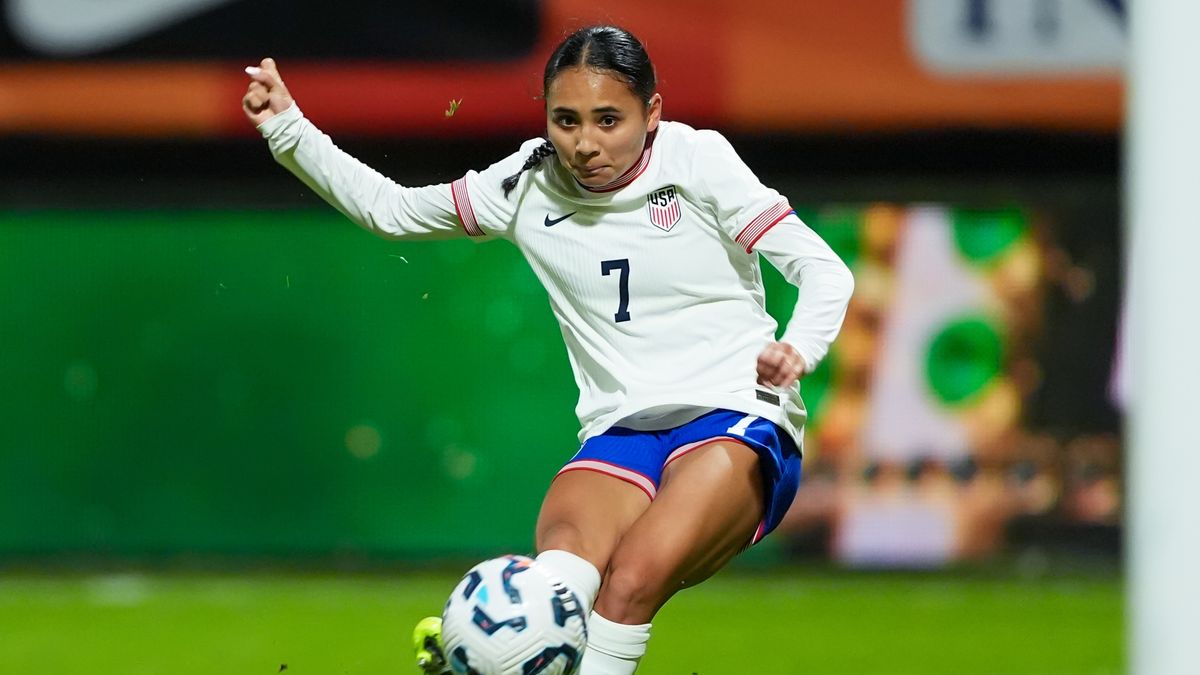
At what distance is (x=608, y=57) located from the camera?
167 inches

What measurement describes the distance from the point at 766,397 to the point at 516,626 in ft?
2.87

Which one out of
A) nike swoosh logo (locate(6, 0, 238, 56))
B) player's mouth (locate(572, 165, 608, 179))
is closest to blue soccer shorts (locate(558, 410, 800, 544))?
player's mouth (locate(572, 165, 608, 179))

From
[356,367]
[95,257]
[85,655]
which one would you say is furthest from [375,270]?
[85,655]

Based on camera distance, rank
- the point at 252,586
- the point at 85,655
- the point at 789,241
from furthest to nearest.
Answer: the point at 252,586 < the point at 85,655 < the point at 789,241

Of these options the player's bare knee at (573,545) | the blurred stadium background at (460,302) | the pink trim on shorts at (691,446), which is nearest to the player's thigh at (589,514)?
the player's bare knee at (573,545)

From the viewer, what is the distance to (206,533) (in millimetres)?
9602

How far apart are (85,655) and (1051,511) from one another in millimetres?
4869

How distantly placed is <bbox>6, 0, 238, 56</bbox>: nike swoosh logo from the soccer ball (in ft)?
20.0

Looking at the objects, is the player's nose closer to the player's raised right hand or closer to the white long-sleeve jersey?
the white long-sleeve jersey

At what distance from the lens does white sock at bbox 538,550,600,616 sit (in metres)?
4.02

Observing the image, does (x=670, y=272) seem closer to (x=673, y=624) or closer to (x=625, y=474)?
(x=625, y=474)

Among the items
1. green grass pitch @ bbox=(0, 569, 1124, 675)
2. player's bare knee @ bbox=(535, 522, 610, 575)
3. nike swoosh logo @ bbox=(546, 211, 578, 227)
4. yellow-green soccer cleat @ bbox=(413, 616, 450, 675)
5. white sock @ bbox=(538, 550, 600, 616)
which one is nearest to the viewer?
white sock @ bbox=(538, 550, 600, 616)

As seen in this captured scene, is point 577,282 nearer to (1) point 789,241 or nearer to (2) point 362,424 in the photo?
(1) point 789,241

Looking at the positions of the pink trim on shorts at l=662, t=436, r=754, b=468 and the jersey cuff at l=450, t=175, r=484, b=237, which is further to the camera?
the jersey cuff at l=450, t=175, r=484, b=237
